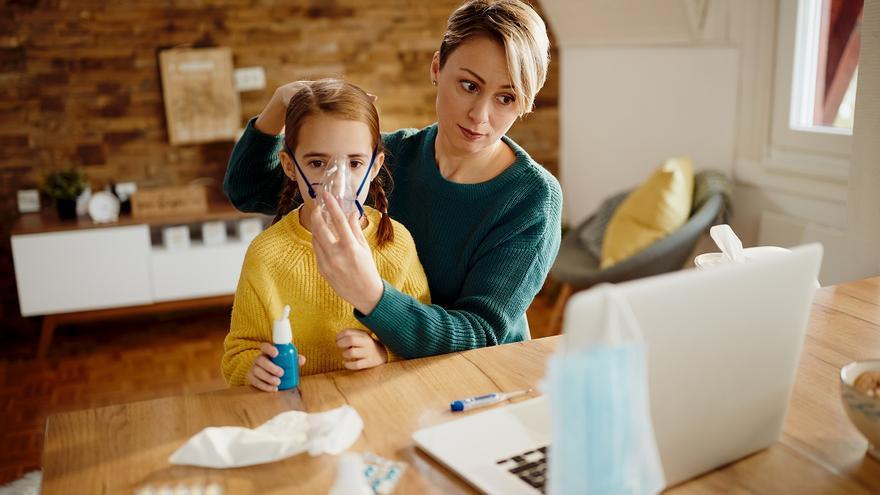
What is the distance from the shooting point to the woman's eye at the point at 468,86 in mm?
1543

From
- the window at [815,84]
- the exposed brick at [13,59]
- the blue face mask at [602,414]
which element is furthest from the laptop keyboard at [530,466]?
the exposed brick at [13,59]

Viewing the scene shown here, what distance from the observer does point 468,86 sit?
1.55 metres

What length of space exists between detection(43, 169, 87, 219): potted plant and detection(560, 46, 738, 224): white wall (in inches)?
106

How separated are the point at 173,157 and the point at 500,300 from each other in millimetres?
3341

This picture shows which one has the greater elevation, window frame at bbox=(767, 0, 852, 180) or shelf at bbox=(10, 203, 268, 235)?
window frame at bbox=(767, 0, 852, 180)

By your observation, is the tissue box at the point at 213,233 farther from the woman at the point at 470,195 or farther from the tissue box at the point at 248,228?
the woman at the point at 470,195

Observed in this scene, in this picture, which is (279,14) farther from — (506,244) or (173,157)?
(506,244)

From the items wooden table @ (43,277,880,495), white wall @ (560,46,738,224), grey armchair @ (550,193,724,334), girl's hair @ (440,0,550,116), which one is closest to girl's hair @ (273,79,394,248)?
girl's hair @ (440,0,550,116)

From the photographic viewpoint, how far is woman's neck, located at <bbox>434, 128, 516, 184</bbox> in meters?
1.64

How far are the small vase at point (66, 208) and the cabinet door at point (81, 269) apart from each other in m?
0.18

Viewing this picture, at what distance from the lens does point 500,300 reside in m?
1.48

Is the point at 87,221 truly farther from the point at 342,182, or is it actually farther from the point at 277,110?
the point at 342,182

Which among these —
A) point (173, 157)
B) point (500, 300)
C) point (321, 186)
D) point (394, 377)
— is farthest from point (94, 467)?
point (173, 157)

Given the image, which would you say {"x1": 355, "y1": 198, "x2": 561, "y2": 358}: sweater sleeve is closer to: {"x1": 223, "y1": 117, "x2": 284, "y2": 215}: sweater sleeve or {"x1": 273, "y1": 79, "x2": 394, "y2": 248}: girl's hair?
{"x1": 273, "y1": 79, "x2": 394, "y2": 248}: girl's hair
